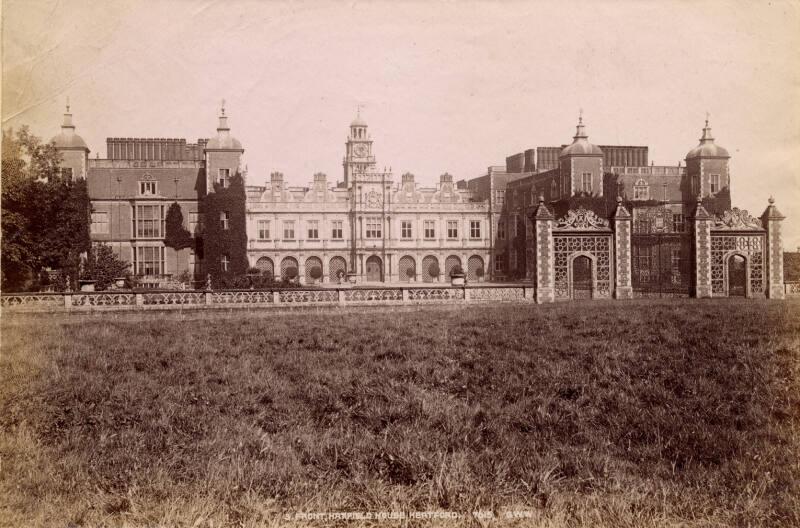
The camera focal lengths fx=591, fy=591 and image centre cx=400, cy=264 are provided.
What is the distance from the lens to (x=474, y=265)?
142 ft

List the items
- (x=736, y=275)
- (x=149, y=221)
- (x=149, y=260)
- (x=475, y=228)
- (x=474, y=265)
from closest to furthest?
1. (x=736, y=275)
2. (x=149, y=260)
3. (x=149, y=221)
4. (x=474, y=265)
5. (x=475, y=228)

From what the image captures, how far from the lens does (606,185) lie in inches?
1510

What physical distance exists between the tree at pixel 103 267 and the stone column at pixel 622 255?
22.2 metres

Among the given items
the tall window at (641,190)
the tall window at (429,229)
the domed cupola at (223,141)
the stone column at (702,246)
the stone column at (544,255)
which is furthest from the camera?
the tall window at (429,229)

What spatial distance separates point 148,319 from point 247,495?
447 inches

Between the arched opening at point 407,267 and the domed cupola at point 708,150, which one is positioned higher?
the domed cupola at point 708,150

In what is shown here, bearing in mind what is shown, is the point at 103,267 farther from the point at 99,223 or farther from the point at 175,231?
the point at 99,223

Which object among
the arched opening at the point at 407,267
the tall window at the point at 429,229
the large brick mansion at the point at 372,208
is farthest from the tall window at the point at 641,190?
the arched opening at the point at 407,267

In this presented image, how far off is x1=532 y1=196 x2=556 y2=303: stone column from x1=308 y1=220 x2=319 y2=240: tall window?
2556cm

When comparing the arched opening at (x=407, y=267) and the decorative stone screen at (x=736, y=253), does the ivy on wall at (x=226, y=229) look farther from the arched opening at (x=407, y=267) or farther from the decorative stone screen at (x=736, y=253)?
the decorative stone screen at (x=736, y=253)

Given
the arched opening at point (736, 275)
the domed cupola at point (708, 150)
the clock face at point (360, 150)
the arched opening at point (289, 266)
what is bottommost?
the arched opening at point (736, 275)

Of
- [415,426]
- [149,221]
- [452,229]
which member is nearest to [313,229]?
[452,229]

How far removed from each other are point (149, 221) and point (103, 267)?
265 inches

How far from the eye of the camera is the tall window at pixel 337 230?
41656mm
